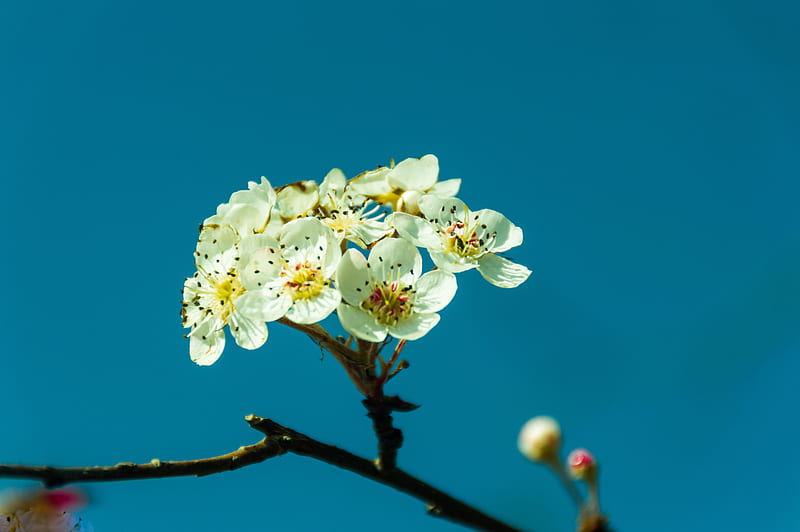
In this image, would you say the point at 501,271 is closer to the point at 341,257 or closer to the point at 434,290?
the point at 434,290

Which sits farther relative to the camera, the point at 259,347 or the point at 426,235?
the point at 426,235

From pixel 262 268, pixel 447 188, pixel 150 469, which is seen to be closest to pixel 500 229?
pixel 447 188

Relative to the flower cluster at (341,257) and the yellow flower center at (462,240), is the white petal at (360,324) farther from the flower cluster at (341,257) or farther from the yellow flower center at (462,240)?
the yellow flower center at (462,240)

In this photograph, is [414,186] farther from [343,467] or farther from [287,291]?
[343,467]

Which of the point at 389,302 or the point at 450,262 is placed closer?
the point at 389,302

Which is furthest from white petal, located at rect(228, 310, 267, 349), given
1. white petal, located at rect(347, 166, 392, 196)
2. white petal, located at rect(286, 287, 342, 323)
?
white petal, located at rect(347, 166, 392, 196)

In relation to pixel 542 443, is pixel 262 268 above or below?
above

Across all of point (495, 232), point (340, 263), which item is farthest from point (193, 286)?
point (495, 232)
